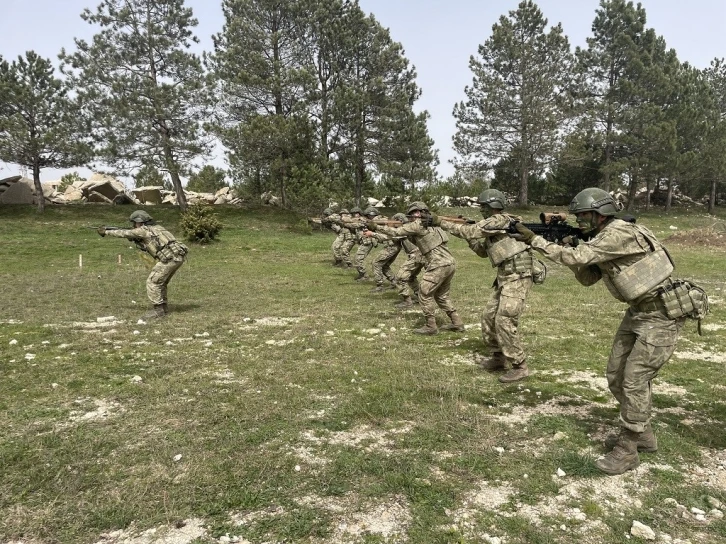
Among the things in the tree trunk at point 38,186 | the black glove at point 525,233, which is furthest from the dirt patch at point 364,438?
the tree trunk at point 38,186

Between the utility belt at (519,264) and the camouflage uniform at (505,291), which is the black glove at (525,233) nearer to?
the camouflage uniform at (505,291)

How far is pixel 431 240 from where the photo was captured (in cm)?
949

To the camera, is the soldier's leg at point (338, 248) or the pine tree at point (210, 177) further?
the pine tree at point (210, 177)

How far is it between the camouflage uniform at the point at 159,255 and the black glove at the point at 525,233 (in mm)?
7393

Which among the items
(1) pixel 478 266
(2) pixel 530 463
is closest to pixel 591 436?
(2) pixel 530 463

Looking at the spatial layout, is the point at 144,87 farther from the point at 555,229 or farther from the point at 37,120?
the point at 555,229

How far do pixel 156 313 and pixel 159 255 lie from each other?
3.78ft

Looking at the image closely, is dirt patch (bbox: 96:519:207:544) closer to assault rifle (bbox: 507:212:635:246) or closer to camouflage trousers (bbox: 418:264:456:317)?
assault rifle (bbox: 507:212:635:246)

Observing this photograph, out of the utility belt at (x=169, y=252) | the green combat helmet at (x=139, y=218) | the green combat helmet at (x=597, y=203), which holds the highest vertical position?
the green combat helmet at (x=597, y=203)

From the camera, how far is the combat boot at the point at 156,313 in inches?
406

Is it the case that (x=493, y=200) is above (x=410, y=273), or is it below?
above

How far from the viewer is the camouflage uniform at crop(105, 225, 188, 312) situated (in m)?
10.4

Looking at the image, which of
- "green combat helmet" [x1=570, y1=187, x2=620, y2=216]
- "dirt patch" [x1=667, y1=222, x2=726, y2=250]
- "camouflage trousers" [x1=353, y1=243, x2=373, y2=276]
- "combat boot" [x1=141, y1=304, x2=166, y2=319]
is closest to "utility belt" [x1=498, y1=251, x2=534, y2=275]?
"green combat helmet" [x1=570, y1=187, x2=620, y2=216]

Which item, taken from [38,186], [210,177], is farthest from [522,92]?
[38,186]
